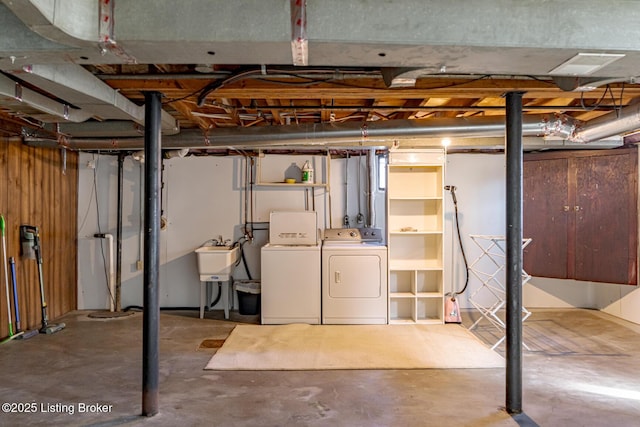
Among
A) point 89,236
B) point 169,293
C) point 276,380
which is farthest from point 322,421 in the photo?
point 89,236

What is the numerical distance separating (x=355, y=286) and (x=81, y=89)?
3173mm

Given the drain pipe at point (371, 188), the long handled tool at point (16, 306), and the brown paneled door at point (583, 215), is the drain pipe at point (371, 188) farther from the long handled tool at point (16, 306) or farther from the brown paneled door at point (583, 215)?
the long handled tool at point (16, 306)

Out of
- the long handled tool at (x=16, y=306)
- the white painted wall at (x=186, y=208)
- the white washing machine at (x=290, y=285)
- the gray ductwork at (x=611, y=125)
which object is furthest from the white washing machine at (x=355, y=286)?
the long handled tool at (x=16, y=306)

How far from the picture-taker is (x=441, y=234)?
459 centimetres

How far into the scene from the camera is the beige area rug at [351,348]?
10.8ft

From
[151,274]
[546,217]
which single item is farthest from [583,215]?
[151,274]

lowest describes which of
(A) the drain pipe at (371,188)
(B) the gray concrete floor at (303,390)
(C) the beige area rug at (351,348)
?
(B) the gray concrete floor at (303,390)

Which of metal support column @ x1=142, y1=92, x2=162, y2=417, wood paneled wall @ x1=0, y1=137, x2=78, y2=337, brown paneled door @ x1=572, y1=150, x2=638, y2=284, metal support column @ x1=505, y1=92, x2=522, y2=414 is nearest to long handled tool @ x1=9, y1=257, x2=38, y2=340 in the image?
wood paneled wall @ x1=0, y1=137, x2=78, y2=337

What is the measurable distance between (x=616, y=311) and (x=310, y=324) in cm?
372

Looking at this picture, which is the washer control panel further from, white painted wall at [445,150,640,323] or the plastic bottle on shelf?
white painted wall at [445,150,640,323]

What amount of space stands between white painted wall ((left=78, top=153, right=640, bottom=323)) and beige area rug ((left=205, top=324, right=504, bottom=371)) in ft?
3.88

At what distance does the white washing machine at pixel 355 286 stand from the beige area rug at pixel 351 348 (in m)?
0.13

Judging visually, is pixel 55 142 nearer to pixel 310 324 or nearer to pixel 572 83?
pixel 310 324

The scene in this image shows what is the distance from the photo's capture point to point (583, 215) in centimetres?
467
